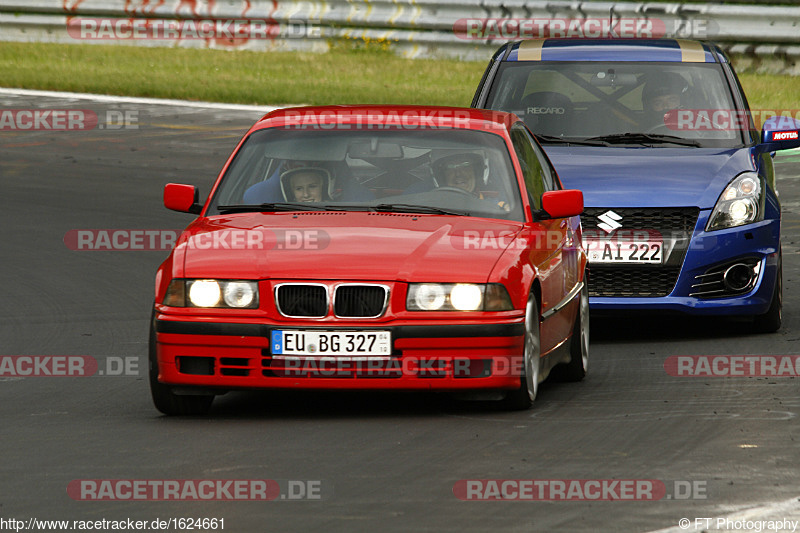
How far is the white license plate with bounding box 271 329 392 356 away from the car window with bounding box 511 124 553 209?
1589mm

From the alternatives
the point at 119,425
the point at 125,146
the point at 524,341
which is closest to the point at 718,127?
the point at 524,341

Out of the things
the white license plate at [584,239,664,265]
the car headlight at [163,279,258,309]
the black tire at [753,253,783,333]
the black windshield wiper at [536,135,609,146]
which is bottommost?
the black tire at [753,253,783,333]

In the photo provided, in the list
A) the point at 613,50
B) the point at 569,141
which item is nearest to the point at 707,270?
the point at 569,141

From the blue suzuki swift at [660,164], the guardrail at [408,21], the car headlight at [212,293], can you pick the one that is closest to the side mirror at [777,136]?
the blue suzuki swift at [660,164]

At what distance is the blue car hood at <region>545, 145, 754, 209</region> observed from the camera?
1021 centimetres

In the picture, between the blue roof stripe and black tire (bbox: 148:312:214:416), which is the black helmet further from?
black tire (bbox: 148:312:214:416)

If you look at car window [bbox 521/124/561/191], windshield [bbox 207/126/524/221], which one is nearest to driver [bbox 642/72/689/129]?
car window [bbox 521/124/561/191]

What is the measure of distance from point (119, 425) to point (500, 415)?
173 cm

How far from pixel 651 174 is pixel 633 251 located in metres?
0.56

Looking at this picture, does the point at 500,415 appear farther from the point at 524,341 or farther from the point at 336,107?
the point at 336,107

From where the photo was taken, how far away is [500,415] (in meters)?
7.64

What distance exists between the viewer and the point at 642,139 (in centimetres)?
1120

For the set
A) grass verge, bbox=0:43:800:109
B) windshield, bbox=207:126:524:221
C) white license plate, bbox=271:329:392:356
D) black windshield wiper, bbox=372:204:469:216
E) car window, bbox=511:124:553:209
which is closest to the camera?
white license plate, bbox=271:329:392:356

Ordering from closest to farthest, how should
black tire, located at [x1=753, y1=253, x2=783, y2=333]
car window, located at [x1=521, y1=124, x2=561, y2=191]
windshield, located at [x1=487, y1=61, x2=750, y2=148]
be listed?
1. car window, located at [x1=521, y1=124, x2=561, y2=191]
2. black tire, located at [x1=753, y1=253, x2=783, y2=333]
3. windshield, located at [x1=487, y1=61, x2=750, y2=148]
